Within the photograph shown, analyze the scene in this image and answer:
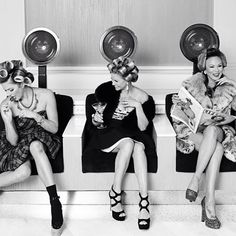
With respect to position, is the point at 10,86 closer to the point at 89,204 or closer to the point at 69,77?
the point at 89,204

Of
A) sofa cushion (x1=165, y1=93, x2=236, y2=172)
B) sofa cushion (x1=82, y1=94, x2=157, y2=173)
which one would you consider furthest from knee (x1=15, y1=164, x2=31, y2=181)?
sofa cushion (x1=165, y1=93, x2=236, y2=172)

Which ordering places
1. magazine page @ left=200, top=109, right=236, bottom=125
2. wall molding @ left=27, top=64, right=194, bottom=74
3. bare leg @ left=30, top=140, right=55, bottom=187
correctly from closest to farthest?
1. bare leg @ left=30, top=140, right=55, bottom=187
2. magazine page @ left=200, top=109, right=236, bottom=125
3. wall molding @ left=27, top=64, right=194, bottom=74

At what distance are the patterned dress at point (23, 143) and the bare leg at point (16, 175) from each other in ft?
0.09

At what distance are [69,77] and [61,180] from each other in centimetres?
170

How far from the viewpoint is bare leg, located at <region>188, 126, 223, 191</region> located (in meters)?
3.72

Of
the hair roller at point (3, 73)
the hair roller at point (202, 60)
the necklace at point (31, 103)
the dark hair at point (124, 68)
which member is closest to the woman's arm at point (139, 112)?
the dark hair at point (124, 68)

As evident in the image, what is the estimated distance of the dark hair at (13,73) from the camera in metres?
3.67

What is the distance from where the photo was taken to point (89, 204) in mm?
4023

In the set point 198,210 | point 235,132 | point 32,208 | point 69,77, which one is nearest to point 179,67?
point 69,77

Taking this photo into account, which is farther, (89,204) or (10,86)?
(89,204)

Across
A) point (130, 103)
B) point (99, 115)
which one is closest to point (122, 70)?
point (130, 103)

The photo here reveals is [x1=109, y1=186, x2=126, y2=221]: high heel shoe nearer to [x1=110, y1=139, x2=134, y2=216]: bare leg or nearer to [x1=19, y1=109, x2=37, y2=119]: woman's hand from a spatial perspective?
[x1=110, y1=139, x2=134, y2=216]: bare leg

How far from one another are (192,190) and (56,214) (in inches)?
35.9

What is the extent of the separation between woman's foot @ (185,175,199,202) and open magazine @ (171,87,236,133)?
399 mm
